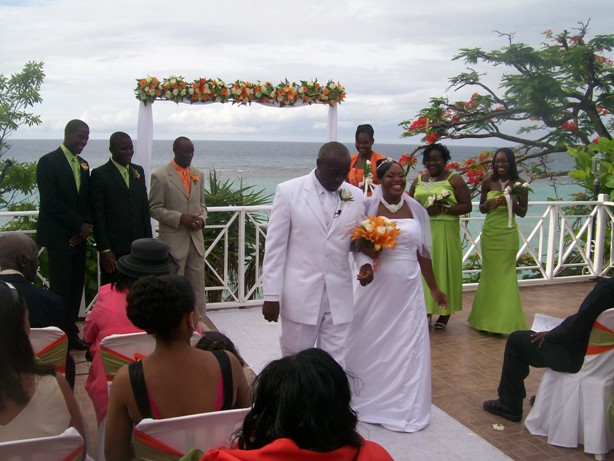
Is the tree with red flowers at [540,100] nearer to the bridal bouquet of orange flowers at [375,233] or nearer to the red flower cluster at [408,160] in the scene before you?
the red flower cluster at [408,160]

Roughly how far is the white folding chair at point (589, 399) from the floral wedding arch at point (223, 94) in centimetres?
509

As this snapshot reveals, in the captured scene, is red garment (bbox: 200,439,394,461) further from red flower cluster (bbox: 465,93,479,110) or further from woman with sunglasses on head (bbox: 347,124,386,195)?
red flower cluster (bbox: 465,93,479,110)

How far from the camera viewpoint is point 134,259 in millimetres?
3938

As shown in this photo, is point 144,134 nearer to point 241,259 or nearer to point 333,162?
point 241,259

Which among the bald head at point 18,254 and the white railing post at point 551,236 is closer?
the bald head at point 18,254

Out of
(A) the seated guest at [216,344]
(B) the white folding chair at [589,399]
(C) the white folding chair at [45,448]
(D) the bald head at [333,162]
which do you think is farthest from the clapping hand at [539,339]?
(C) the white folding chair at [45,448]

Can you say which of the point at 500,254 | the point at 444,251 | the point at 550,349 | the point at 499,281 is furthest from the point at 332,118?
the point at 550,349

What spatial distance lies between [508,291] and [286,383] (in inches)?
222

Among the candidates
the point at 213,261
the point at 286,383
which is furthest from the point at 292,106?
the point at 286,383

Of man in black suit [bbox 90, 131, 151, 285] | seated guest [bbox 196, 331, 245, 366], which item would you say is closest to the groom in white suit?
seated guest [bbox 196, 331, 245, 366]

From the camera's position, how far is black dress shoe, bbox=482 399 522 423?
4.83 meters

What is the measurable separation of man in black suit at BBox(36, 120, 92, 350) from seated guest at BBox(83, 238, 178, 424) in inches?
86.6

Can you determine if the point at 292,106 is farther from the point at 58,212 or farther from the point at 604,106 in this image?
the point at 604,106

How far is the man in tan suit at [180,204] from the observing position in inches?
262
